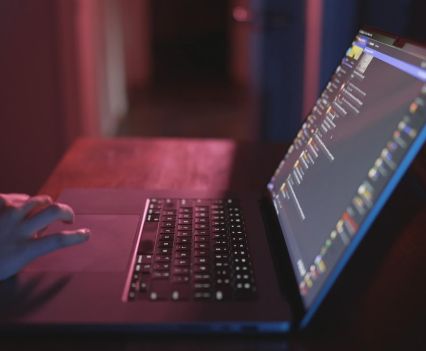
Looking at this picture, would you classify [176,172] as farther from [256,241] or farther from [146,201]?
[256,241]

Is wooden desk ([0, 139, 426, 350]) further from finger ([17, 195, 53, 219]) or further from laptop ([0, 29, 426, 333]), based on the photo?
finger ([17, 195, 53, 219])

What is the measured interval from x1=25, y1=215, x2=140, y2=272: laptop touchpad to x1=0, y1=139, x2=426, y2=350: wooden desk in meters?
0.11

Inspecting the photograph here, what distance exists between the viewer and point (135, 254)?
64 cm

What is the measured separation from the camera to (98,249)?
0.67 m

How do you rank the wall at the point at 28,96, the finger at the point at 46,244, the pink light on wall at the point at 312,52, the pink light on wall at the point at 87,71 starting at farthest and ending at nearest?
the pink light on wall at the point at 87,71
the pink light on wall at the point at 312,52
the wall at the point at 28,96
the finger at the point at 46,244

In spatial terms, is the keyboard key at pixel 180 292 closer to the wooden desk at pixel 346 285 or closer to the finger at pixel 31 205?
the wooden desk at pixel 346 285

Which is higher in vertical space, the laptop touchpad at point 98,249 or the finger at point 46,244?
the finger at point 46,244

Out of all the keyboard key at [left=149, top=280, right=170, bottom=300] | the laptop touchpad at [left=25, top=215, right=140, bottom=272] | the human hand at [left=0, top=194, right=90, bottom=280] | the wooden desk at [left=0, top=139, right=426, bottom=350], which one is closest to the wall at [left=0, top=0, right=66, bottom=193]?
the wooden desk at [left=0, top=139, right=426, bottom=350]

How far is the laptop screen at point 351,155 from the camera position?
0.49 metres

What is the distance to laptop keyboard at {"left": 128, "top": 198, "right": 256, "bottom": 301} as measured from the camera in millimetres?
558

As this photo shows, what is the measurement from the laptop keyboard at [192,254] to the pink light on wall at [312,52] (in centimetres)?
150

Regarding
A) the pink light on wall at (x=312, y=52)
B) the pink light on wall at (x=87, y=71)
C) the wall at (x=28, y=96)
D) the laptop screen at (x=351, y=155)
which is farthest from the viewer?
the pink light on wall at (x=87, y=71)

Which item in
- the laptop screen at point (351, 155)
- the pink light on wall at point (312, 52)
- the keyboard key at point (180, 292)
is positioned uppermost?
the laptop screen at point (351, 155)

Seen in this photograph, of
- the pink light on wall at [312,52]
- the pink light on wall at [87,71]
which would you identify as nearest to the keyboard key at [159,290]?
the pink light on wall at [312,52]
